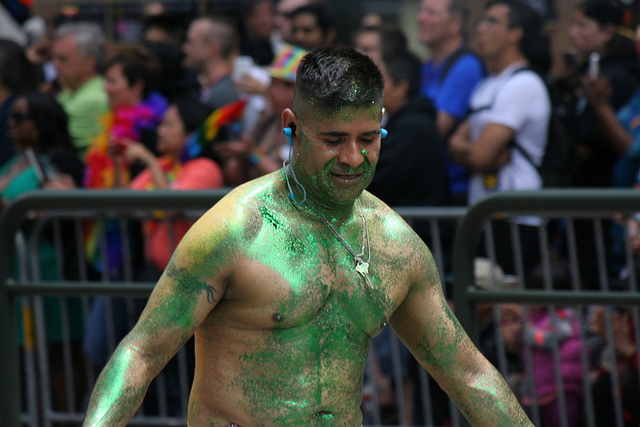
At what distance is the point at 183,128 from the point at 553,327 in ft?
7.99

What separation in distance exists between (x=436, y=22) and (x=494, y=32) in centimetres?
70

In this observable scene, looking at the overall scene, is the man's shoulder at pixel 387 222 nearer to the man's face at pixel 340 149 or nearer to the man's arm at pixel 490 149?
the man's face at pixel 340 149

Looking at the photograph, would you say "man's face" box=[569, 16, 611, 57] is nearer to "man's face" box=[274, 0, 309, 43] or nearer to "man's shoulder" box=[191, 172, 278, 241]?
"man's face" box=[274, 0, 309, 43]

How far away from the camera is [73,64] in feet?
21.9

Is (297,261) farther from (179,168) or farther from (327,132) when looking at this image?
(179,168)

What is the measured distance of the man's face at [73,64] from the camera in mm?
6668

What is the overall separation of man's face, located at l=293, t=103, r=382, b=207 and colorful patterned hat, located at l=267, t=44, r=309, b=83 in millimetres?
2851

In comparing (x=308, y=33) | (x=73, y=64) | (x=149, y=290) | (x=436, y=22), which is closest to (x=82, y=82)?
(x=73, y=64)

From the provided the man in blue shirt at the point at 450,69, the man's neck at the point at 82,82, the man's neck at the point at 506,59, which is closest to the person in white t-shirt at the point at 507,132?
the man's neck at the point at 506,59

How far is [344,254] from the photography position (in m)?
2.36

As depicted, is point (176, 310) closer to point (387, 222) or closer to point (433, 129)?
point (387, 222)

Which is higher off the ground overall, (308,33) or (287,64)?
(308,33)

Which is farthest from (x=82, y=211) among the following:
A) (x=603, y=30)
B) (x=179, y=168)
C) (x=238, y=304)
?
(x=603, y=30)

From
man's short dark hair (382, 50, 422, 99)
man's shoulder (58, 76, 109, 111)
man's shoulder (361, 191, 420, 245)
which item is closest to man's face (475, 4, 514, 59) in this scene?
man's short dark hair (382, 50, 422, 99)
